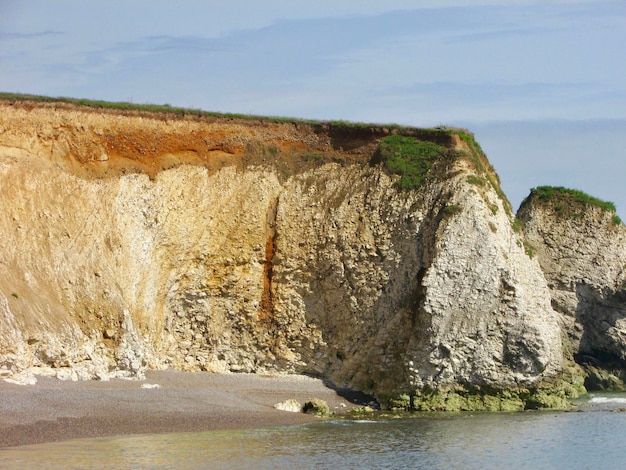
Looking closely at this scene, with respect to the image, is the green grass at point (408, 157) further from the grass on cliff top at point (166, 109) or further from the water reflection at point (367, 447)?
the water reflection at point (367, 447)

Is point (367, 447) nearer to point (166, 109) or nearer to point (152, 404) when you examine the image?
point (152, 404)

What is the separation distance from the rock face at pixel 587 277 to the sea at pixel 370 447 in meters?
12.8

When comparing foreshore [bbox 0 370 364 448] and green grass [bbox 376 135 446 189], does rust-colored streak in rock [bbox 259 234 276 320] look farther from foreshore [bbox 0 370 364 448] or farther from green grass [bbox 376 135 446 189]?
green grass [bbox 376 135 446 189]

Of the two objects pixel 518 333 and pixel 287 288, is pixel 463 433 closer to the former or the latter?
pixel 518 333

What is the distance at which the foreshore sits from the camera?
27.1m

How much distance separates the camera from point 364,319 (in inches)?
1448

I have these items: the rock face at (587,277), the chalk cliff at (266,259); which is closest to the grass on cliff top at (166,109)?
the chalk cliff at (266,259)

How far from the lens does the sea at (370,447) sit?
24594 mm

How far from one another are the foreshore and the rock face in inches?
557

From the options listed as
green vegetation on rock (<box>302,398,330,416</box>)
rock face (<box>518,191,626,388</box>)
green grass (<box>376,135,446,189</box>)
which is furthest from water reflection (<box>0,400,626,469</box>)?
rock face (<box>518,191,626,388</box>)

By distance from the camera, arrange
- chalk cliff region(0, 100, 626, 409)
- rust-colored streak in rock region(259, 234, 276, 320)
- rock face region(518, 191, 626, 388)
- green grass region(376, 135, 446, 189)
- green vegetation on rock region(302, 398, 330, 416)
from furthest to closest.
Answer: rock face region(518, 191, 626, 388) → green grass region(376, 135, 446, 189) → rust-colored streak in rock region(259, 234, 276, 320) → chalk cliff region(0, 100, 626, 409) → green vegetation on rock region(302, 398, 330, 416)

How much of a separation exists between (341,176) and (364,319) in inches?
236

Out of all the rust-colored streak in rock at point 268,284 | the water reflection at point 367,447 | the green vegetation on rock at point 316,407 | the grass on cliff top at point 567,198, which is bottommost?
the water reflection at point 367,447

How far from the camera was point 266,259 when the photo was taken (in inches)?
1497
